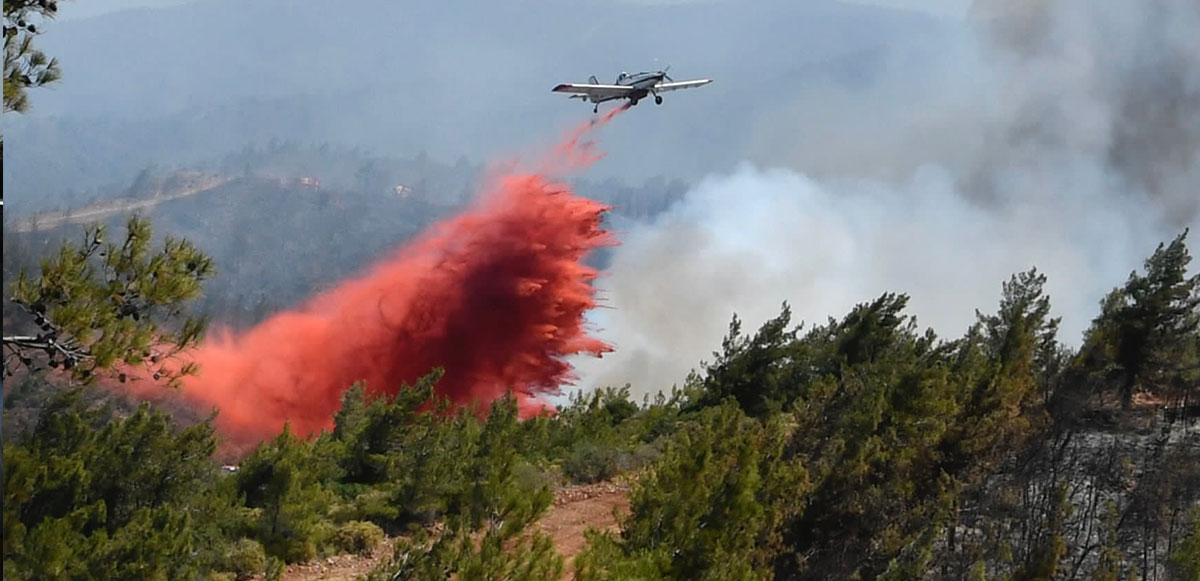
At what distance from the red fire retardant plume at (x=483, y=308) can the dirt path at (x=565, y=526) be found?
20.9 meters

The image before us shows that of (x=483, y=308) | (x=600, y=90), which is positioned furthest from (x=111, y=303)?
(x=483, y=308)

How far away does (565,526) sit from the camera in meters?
22.6

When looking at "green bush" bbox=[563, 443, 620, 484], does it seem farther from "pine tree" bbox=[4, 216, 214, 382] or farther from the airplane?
"pine tree" bbox=[4, 216, 214, 382]

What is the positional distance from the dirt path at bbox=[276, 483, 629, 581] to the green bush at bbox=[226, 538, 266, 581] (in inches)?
22.1

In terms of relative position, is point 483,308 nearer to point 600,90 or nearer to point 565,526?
point 600,90

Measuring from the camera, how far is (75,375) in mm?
8086

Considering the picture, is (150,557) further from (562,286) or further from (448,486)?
(562,286)

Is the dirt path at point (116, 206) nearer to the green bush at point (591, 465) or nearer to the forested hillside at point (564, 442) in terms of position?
the forested hillside at point (564, 442)

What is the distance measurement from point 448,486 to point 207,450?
487cm

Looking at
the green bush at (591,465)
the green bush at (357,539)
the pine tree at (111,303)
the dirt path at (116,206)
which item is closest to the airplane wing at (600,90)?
the green bush at (591,465)

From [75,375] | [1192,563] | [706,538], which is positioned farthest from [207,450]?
[1192,563]

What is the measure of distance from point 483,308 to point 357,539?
28.5 m

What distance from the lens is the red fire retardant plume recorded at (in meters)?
47.4

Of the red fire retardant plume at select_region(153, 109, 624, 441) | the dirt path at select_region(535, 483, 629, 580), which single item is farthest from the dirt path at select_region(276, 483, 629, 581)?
the red fire retardant plume at select_region(153, 109, 624, 441)
